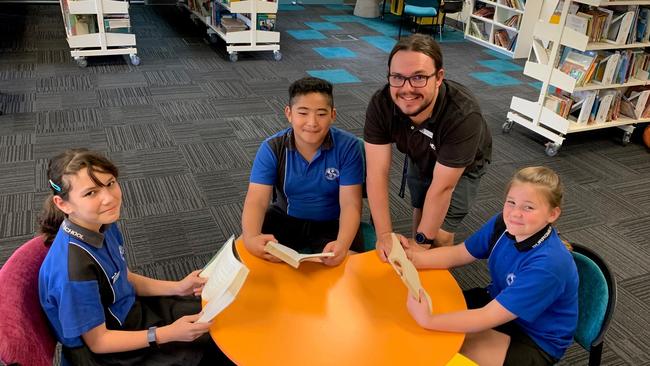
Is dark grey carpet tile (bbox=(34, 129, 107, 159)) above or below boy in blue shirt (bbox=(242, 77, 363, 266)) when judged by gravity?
below

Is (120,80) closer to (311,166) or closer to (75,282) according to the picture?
(311,166)

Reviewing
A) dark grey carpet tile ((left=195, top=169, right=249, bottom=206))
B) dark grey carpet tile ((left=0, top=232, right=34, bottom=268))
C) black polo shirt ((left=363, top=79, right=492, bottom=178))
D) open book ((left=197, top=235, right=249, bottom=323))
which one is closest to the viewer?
open book ((left=197, top=235, right=249, bottom=323))

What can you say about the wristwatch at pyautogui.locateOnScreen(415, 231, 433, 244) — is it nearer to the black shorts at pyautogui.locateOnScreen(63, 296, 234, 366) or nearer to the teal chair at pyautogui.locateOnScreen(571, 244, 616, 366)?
the teal chair at pyautogui.locateOnScreen(571, 244, 616, 366)

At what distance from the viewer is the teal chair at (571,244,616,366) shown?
1.52m

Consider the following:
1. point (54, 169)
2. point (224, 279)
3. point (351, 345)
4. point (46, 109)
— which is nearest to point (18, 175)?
point (46, 109)

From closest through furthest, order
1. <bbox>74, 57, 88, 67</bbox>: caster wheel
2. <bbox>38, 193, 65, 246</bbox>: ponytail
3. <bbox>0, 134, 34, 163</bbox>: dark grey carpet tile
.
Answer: <bbox>38, 193, 65, 246</bbox>: ponytail, <bbox>0, 134, 34, 163</bbox>: dark grey carpet tile, <bbox>74, 57, 88, 67</bbox>: caster wheel

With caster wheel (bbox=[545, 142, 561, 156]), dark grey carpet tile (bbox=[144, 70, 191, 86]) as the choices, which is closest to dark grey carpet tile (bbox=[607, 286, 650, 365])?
caster wheel (bbox=[545, 142, 561, 156])

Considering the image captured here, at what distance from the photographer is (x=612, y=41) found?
387 cm

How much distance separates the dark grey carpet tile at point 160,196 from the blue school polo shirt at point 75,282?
5.34 ft

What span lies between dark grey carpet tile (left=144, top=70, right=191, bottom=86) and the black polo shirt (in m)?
3.47

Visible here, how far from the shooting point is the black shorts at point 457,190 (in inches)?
91.4

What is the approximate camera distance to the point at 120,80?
4949 mm

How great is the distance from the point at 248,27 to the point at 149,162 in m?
2.86

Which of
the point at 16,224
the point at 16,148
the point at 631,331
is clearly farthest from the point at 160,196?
the point at 631,331
